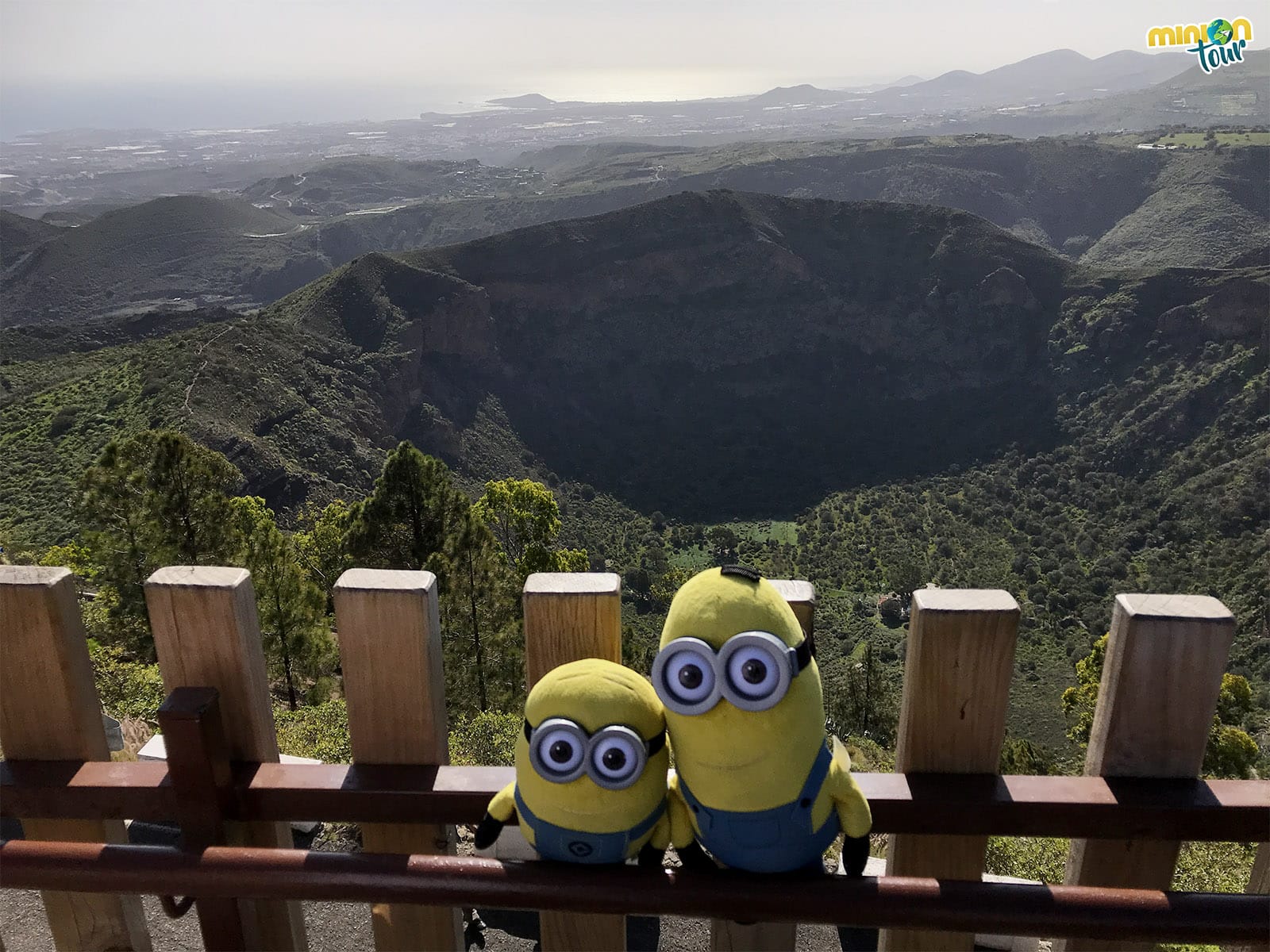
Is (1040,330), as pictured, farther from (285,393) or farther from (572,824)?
(572,824)

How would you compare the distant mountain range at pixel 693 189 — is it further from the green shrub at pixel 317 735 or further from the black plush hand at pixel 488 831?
the black plush hand at pixel 488 831

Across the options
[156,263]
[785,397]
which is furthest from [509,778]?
[156,263]

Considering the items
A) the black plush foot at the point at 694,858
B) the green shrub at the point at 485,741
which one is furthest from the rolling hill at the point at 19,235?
the black plush foot at the point at 694,858

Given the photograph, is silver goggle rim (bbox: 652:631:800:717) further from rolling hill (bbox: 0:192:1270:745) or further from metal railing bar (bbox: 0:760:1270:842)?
rolling hill (bbox: 0:192:1270:745)

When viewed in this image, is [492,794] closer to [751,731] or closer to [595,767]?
[595,767]

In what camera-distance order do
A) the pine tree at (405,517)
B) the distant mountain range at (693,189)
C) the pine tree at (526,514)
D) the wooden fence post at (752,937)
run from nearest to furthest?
1. the wooden fence post at (752,937)
2. the pine tree at (405,517)
3. the pine tree at (526,514)
4. the distant mountain range at (693,189)

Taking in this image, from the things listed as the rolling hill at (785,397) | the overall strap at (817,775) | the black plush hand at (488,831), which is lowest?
the rolling hill at (785,397)

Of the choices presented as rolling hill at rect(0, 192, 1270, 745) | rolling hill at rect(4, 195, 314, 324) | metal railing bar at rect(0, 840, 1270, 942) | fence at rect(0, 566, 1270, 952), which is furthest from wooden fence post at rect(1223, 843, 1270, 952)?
rolling hill at rect(4, 195, 314, 324)
